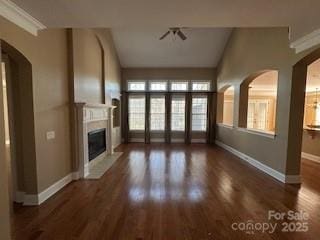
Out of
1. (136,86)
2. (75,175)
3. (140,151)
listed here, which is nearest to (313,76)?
(140,151)

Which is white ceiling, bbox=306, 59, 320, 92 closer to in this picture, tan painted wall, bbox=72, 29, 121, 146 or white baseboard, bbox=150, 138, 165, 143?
tan painted wall, bbox=72, 29, 121, 146

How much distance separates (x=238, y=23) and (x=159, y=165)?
3.82 meters

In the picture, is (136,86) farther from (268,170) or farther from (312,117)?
(312,117)

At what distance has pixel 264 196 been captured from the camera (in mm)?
3520

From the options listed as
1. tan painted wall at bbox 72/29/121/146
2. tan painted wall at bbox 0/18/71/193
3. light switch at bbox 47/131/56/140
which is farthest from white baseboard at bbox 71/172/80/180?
tan painted wall at bbox 72/29/121/146

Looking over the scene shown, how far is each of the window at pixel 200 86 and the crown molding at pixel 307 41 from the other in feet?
19.2

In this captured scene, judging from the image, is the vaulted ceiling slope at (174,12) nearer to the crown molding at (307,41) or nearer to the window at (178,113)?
the crown molding at (307,41)

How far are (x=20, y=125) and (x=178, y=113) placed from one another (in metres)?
6.97

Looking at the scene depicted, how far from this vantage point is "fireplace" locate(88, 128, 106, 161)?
17.2 ft

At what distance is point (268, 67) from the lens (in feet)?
16.0

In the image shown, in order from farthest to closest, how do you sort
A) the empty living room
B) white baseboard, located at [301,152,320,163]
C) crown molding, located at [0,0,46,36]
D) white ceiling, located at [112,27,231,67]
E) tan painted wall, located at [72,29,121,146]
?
1. white ceiling, located at [112,27,231,67]
2. white baseboard, located at [301,152,320,163]
3. tan painted wall, located at [72,29,121,146]
4. the empty living room
5. crown molding, located at [0,0,46,36]

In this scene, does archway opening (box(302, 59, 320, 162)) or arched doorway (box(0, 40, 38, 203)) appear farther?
archway opening (box(302, 59, 320, 162))

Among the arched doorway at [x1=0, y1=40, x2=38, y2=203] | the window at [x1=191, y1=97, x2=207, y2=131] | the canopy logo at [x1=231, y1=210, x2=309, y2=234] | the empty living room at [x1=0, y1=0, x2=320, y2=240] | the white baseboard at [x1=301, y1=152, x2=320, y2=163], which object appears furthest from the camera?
the window at [x1=191, y1=97, x2=207, y2=131]

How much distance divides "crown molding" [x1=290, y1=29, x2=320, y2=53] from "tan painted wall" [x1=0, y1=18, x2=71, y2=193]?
4.00 metres
